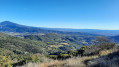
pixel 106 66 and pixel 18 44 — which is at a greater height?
pixel 106 66

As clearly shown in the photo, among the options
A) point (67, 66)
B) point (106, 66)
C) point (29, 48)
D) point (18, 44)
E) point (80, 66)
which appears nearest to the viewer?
point (106, 66)

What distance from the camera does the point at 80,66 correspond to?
109 inches

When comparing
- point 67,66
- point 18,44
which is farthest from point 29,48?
point 67,66

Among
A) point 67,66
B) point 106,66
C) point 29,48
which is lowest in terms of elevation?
point 29,48

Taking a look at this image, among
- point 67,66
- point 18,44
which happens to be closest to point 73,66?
point 67,66

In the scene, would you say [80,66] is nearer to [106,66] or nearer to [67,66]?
[67,66]

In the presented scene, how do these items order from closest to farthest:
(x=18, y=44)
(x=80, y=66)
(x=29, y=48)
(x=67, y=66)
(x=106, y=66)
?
1. (x=106, y=66)
2. (x=80, y=66)
3. (x=67, y=66)
4. (x=29, y=48)
5. (x=18, y=44)

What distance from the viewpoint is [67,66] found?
302 centimetres

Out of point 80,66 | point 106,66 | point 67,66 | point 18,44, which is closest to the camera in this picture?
point 106,66

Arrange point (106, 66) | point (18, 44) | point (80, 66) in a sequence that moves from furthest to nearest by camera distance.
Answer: point (18, 44) → point (80, 66) → point (106, 66)

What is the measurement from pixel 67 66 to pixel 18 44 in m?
109

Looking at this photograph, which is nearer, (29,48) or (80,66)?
(80,66)

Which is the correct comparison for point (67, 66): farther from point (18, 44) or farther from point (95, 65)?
point (18, 44)

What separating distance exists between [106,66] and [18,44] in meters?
110
